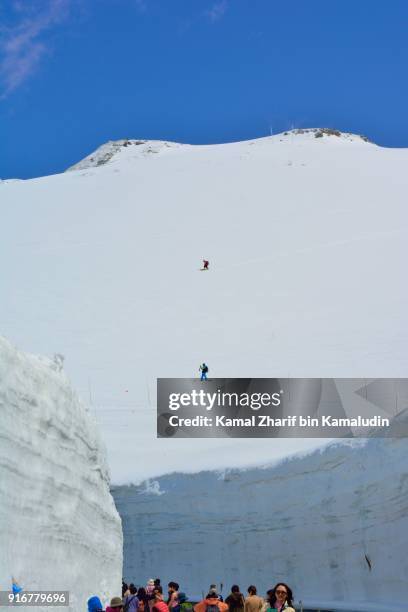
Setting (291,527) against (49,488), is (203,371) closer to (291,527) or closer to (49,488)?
(291,527)

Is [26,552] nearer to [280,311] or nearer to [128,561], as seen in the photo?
[128,561]

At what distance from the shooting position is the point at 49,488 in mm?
8359

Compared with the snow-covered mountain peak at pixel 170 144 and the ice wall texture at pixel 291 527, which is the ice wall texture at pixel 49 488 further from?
the snow-covered mountain peak at pixel 170 144

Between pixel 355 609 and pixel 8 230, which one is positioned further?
pixel 8 230

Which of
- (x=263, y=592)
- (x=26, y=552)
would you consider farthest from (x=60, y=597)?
(x=263, y=592)

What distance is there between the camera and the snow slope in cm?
2612

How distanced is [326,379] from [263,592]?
26.7 feet

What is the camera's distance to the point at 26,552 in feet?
25.3

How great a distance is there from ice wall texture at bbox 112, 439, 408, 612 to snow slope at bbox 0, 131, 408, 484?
773 mm

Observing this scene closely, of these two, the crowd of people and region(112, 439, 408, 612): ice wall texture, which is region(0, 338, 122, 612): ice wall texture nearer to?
the crowd of people

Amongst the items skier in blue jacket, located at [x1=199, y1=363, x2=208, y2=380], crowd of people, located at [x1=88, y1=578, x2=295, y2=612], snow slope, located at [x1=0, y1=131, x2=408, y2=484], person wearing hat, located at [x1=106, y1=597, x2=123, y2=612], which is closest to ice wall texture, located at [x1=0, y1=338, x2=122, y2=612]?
crowd of people, located at [x1=88, y1=578, x2=295, y2=612]

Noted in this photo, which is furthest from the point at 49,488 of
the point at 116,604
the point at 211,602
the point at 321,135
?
the point at 321,135

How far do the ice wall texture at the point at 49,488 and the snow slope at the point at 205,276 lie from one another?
348 inches

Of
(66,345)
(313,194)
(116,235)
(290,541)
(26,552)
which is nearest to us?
(26,552)
